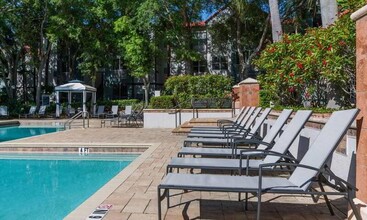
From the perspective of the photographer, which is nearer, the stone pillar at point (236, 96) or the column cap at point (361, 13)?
the column cap at point (361, 13)

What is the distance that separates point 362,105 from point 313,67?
4728 mm

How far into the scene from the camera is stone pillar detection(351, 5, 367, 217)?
2807 millimetres

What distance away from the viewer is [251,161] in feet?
13.6

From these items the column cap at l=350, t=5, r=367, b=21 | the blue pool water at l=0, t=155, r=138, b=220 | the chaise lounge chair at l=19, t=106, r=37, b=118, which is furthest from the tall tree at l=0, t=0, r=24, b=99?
the column cap at l=350, t=5, r=367, b=21

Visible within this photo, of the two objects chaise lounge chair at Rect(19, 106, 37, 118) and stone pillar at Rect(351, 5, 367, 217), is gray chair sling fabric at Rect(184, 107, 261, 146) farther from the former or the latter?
chaise lounge chair at Rect(19, 106, 37, 118)

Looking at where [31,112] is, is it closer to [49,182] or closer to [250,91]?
[250,91]

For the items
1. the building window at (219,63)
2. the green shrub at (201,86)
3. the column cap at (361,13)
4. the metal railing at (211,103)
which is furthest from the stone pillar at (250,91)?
the building window at (219,63)

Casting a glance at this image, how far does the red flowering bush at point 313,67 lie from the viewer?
6.53 m

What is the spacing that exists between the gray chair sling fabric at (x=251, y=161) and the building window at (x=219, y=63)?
2588cm

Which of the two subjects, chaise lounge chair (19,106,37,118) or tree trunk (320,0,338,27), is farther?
chaise lounge chair (19,106,37,118)

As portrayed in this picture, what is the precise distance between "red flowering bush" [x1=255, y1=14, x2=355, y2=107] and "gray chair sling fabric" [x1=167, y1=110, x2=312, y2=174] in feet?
9.25

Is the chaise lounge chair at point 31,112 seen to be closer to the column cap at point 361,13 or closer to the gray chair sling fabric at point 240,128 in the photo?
the gray chair sling fabric at point 240,128

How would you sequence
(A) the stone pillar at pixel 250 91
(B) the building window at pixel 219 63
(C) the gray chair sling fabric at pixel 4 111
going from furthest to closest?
(B) the building window at pixel 219 63, (C) the gray chair sling fabric at pixel 4 111, (A) the stone pillar at pixel 250 91

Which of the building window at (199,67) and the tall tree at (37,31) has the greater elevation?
the tall tree at (37,31)
